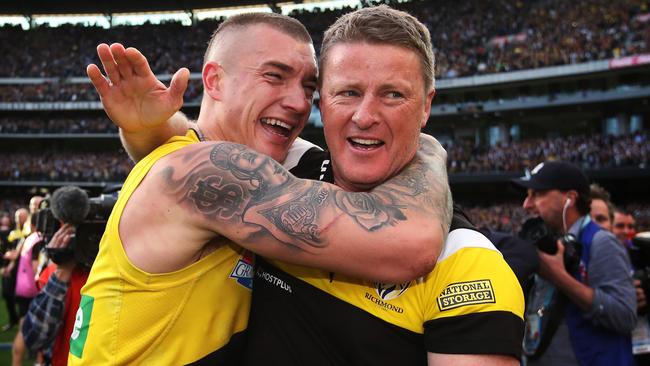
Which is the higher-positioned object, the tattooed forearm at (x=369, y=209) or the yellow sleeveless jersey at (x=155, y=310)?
the tattooed forearm at (x=369, y=209)

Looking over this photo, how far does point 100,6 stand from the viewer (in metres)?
46.3

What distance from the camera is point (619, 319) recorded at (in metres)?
3.71

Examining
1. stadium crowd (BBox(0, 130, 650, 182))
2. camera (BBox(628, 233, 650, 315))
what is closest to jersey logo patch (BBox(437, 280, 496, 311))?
camera (BBox(628, 233, 650, 315))

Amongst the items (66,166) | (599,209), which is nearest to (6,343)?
(599,209)

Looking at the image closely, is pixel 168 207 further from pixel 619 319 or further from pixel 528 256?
pixel 619 319

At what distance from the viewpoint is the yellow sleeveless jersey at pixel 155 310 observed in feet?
6.06

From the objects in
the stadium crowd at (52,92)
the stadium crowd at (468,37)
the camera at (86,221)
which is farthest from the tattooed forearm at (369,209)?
the stadium crowd at (52,92)

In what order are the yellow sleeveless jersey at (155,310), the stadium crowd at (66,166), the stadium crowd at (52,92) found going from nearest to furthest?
1. the yellow sleeveless jersey at (155,310)
2. the stadium crowd at (66,166)
3. the stadium crowd at (52,92)

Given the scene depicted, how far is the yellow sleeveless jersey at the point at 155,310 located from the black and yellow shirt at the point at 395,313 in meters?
0.12

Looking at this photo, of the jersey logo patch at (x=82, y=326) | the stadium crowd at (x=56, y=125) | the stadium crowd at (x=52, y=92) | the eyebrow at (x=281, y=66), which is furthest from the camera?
the stadium crowd at (x=52, y=92)

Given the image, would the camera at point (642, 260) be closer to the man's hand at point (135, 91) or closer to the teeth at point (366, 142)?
the teeth at point (366, 142)

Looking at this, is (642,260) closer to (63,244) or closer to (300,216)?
(300,216)

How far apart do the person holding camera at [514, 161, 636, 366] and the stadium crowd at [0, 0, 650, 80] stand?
2743 cm

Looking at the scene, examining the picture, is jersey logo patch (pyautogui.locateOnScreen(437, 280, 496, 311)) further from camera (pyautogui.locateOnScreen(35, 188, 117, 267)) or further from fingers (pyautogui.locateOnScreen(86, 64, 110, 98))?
camera (pyautogui.locateOnScreen(35, 188, 117, 267))
